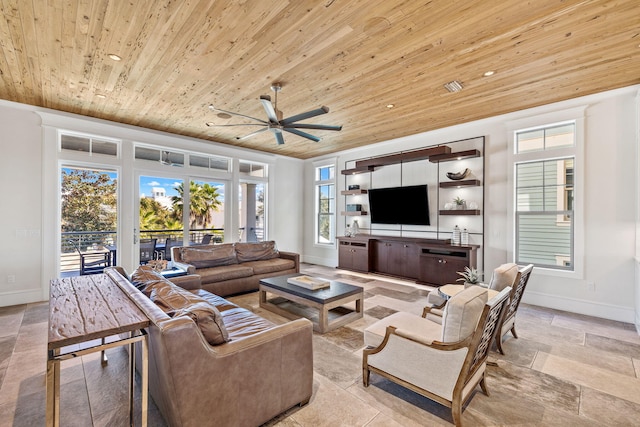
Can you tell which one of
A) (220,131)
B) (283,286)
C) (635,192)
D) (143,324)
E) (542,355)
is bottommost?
(542,355)

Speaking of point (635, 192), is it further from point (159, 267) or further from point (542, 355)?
point (159, 267)

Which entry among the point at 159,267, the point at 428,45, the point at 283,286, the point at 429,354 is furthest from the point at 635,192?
the point at 159,267

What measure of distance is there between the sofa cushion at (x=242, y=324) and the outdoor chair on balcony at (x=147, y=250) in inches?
150

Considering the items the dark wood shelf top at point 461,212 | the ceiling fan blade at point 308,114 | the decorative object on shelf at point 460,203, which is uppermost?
the ceiling fan blade at point 308,114

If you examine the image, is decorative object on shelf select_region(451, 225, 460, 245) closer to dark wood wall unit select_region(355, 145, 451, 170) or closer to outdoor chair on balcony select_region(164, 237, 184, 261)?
dark wood wall unit select_region(355, 145, 451, 170)

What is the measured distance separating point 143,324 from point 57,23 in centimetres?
282

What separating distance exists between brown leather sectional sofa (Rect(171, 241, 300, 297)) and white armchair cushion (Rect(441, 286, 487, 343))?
3623 millimetres

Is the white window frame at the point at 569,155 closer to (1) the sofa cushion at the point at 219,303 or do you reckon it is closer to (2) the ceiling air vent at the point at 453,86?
(2) the ceiling air vent at the point at 453,86

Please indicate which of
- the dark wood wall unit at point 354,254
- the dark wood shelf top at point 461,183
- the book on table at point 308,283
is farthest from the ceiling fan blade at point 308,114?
the dark wood wall unit at point 354,254

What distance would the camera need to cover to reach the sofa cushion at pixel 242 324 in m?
2.30

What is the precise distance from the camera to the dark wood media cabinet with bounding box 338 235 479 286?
518 cm

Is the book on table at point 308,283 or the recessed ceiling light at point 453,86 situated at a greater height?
the recessed ceiling light at point 453,86

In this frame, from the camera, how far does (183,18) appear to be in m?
2.46

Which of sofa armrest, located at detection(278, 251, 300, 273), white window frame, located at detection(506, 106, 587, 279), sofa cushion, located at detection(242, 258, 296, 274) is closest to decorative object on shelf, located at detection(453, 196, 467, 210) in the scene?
white window frame, located at detection(506, 106, 587, 279)
